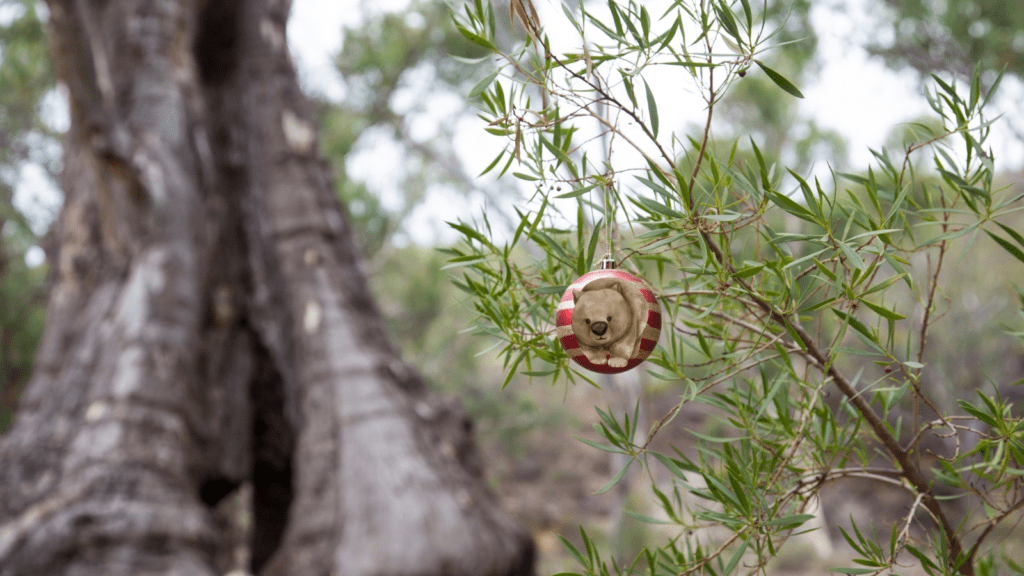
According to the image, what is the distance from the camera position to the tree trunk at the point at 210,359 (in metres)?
1.47

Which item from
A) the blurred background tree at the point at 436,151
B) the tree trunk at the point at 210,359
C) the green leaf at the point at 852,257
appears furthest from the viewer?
the blurred background tree at the point at 436,151

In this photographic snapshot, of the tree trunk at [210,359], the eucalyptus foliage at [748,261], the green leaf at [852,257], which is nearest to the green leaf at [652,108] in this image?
the eucalyptus foliage at [748,261]

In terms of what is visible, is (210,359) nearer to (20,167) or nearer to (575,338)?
(575,338)

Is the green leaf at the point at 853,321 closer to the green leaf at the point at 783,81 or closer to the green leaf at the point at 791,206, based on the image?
the green leaf at the point at 791,206

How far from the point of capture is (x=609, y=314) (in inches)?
22.6

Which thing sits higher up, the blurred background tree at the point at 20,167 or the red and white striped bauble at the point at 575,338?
the blurred background tree at the point at 20,167

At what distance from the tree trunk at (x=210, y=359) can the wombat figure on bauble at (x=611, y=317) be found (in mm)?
1051

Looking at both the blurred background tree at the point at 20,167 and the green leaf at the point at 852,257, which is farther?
the blurred background tree at the point at 20,167

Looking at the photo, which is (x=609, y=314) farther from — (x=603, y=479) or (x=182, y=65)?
(x=603, y=479)

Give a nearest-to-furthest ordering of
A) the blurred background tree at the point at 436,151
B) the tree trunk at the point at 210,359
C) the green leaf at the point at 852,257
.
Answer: the green leaf at the point at 852,257 → the tree trunk at the point at 210,359 → the blurred background tree at the point at 436,151

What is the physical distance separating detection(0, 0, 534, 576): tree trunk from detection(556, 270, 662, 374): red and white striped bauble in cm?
103

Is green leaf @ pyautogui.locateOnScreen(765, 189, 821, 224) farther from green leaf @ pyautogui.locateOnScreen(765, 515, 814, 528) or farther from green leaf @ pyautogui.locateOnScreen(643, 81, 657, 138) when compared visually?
green leaf @ pyautogui.locateOnScreen(765, 515, 814, 528)

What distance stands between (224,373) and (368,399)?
2.02ft

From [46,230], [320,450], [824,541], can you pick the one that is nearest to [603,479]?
[824,541]
